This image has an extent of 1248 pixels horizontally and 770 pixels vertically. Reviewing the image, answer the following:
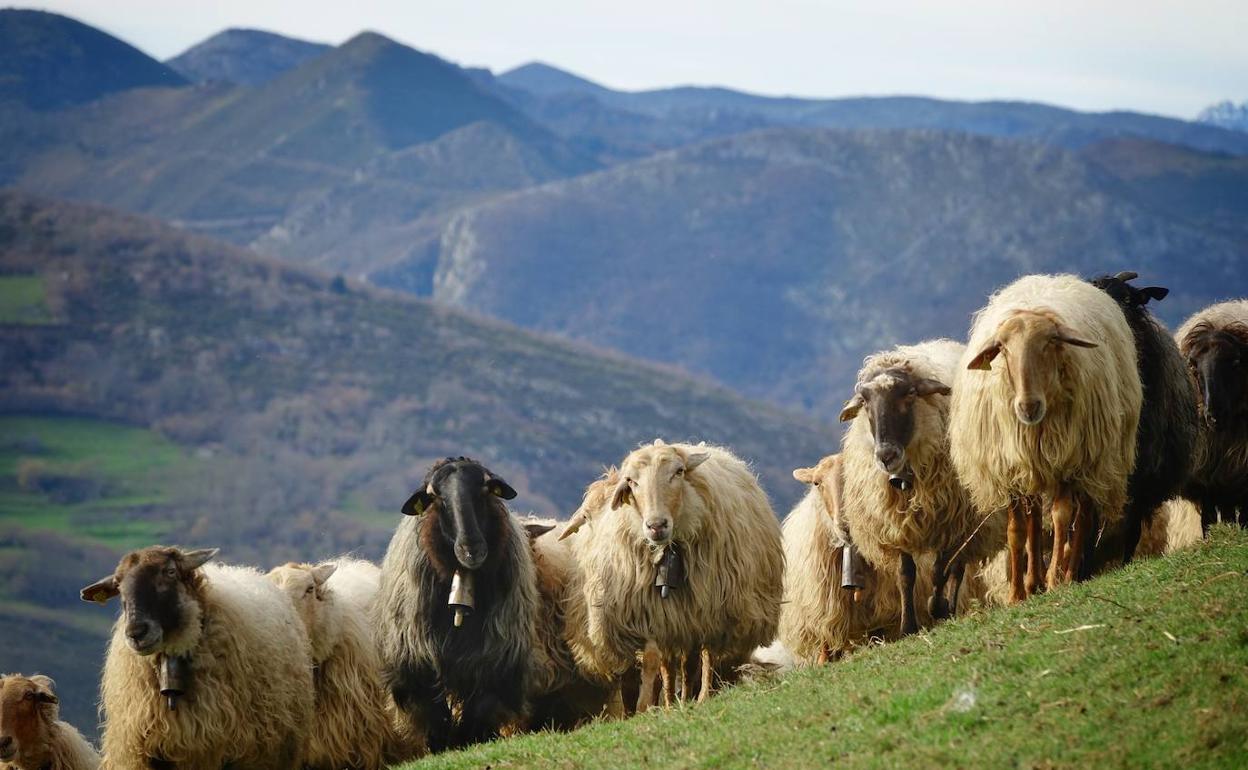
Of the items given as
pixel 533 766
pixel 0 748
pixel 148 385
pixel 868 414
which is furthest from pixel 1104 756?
pixel 148 385

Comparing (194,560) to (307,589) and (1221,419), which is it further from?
(1221,419)

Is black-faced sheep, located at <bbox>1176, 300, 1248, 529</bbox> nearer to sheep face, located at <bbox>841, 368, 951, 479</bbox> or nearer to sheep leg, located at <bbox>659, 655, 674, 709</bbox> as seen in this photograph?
sheep face, located at <bbox>841, 368, 951, 479</bbox>

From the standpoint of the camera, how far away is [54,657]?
111938 millimetres

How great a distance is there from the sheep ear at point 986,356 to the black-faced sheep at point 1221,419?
3.69m

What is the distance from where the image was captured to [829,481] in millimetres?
16203

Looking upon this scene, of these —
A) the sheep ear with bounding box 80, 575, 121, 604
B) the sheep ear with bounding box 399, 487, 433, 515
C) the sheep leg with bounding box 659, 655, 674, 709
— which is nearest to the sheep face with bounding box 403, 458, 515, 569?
the sheep ear with bounding box 399, 487, 433, 515

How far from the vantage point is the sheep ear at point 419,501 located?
50.4 feet

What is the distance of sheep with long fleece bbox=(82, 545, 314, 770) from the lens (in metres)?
13.9

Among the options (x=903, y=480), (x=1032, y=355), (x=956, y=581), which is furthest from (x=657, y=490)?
(x=1032, y=355)

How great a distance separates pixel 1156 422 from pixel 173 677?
9.37 m

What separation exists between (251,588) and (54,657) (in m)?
105

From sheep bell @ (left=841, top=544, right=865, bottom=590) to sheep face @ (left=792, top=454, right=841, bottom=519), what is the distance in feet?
1.29

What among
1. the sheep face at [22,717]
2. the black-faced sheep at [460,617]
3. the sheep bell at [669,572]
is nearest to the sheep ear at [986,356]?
the sheep bell at [669,572]

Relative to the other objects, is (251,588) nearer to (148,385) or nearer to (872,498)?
(872,498)
